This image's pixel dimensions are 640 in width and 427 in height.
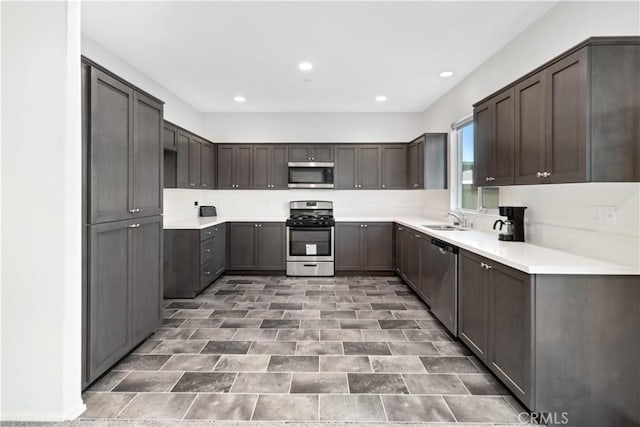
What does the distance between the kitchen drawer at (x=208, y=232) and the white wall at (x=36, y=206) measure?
2345 mm

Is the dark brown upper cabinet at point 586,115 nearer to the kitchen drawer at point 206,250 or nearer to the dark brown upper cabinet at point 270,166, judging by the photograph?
the kitchen drawer at point 206,250

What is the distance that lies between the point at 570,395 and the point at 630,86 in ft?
5.55

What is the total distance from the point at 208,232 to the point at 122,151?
2191 mm

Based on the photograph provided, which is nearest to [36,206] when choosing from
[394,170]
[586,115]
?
[586,115]

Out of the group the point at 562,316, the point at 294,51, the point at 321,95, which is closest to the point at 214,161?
the point at 321,95

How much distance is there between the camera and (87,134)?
2.08m

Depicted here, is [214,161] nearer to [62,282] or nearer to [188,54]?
[188,54]

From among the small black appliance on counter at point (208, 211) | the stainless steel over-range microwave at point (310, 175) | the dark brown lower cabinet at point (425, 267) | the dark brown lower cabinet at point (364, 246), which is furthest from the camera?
the stainless steel over-range microwave at point (310, 175)

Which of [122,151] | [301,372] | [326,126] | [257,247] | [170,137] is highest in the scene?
[326,126]

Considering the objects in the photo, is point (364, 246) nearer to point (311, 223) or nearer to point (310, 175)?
point (311, 223)

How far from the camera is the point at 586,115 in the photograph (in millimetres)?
1759

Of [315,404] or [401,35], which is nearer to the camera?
[315,404]

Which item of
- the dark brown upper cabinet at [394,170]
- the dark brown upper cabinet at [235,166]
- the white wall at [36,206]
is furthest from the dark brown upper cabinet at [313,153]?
the white wall at [36,206]

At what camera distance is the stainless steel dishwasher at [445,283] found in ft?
9.50
